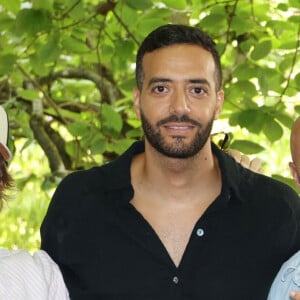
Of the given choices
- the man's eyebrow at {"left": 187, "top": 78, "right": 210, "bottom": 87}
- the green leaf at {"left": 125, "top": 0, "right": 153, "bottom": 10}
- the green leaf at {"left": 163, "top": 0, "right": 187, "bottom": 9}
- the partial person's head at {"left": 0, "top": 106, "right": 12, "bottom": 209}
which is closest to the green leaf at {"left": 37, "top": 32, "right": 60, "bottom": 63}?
the green leaf at {"left": 125, "top": 0, "right": 153, "bottom": 10}

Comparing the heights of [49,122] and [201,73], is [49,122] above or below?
below

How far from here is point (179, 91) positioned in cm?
264

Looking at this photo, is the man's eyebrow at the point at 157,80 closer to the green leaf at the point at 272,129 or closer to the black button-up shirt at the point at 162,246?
the black button-up shirt at the point at 162,246

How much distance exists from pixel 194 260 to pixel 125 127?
61.4 inches

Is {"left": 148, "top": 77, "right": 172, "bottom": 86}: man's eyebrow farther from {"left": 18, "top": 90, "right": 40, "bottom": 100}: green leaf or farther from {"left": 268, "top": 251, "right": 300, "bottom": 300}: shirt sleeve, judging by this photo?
{"left": 18, "top": 90, "right": 40, "bottom": 100}: green leaf

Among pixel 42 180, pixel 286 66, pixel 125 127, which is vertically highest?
pixel 286 66

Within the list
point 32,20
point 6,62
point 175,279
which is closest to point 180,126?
point 175,279

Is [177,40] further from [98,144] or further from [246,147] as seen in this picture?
[98,144]

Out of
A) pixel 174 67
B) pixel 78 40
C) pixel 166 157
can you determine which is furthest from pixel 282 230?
pixel 78 40

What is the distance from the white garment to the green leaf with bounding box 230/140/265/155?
4.03 feet

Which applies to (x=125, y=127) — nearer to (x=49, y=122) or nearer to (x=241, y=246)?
(x=49, y=122)

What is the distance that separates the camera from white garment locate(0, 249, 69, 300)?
2.31 m

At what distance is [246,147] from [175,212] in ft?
2.83

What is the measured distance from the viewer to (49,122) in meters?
4.27
